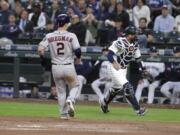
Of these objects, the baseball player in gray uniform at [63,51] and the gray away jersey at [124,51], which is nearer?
the baseball player in gray uniform at [63,51]

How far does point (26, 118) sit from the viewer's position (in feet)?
36.1

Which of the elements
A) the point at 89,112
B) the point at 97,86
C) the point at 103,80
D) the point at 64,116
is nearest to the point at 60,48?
the point at 64,116

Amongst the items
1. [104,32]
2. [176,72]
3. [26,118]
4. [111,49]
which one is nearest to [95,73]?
[104,32]

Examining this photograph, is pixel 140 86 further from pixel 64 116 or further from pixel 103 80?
pixel 64 116

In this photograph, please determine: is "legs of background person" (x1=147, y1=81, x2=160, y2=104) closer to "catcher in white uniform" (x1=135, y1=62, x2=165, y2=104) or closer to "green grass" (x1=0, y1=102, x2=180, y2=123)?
"catcher in white uniform" (x1=135, y1=62, x2=165, y2=104)

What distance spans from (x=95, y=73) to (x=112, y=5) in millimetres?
2291

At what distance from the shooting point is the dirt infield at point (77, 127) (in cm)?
895

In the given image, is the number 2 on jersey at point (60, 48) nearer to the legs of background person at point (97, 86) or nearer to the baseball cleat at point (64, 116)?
the baseball cleat at point (64, 116)

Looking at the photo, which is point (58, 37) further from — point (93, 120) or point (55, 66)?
point (93, 120)

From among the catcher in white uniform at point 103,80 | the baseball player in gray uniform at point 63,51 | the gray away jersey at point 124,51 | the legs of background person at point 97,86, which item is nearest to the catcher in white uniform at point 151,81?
the catcher in white uniform at point 103,80

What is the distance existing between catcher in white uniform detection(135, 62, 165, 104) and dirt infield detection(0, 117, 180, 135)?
4840 mm

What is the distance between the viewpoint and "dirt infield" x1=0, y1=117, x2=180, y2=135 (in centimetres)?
895

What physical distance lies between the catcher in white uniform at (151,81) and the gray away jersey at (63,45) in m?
4.93

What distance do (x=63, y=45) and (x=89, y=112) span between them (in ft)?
8.63
